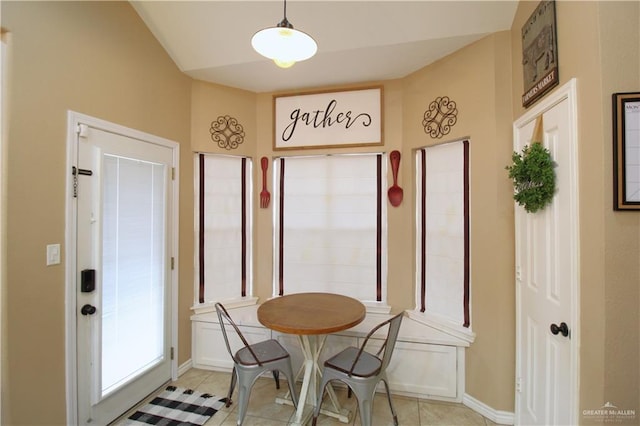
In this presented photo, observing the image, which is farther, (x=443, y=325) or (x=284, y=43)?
(x=443, y=325)

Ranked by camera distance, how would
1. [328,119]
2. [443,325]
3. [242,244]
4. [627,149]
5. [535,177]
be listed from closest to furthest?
[627,149], [535,177], [443,325], [328,119], [242,244]

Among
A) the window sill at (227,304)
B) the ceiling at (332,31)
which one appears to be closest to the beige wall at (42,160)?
the ceiling at (332,31)

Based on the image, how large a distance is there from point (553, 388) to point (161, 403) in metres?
2.67

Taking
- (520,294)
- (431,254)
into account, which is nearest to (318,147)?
(431,254)

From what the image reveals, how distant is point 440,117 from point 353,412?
95.7 inches

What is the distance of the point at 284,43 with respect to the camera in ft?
4.85

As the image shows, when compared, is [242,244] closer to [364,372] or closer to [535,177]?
[364,372]

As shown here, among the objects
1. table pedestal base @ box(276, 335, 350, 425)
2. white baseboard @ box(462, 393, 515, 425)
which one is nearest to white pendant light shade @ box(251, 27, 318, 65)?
table pedestal base @ box(276, 335, 350, 425)

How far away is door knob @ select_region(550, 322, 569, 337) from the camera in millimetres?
1427

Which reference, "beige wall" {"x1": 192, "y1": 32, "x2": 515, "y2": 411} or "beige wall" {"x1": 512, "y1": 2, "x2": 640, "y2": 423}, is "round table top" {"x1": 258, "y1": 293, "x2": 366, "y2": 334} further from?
"beige wall" {"x1": 512, "y1": 2, "x2": 640, "y2": 423}

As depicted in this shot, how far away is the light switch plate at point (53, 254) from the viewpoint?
1688 mm

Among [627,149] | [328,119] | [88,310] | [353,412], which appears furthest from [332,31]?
[353,412]

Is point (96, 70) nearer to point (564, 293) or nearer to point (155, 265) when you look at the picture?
point (155, 265)

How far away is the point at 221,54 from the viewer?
2.51 meters
